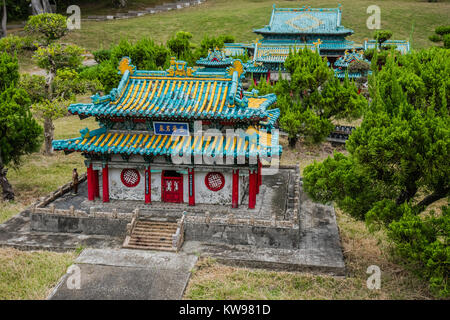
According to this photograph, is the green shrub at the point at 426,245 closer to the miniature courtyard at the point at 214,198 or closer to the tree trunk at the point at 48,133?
the miniature courtyard at the point at 214,198

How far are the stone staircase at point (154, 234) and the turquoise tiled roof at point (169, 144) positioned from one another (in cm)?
293

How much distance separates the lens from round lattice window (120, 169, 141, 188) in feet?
66.6

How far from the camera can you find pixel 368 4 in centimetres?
8519

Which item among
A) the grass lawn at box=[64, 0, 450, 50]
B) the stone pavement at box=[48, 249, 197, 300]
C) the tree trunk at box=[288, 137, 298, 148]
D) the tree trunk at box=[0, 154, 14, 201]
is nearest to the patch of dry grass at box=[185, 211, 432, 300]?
the stone pavement at box=[48, 249, 197, 300]

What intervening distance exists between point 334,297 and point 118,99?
1223 centimetres

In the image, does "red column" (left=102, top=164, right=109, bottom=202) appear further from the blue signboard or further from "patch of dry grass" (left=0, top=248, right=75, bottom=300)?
"patch of dry grass" (left=0, top=248, right=75, bottom=300)

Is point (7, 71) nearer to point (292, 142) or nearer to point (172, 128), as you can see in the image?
point (172, 128)

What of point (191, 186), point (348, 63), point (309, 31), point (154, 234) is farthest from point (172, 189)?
point (309, 31)

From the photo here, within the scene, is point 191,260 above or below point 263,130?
below

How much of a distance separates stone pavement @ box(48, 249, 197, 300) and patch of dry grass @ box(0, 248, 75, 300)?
401mm

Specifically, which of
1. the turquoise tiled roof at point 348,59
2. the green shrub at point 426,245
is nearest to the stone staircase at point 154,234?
the green shrub at point 426,245

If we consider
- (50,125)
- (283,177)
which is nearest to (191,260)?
(283,177)

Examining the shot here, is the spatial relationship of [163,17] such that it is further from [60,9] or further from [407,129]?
[407,129]

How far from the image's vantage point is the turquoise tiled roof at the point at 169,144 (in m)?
18.4
